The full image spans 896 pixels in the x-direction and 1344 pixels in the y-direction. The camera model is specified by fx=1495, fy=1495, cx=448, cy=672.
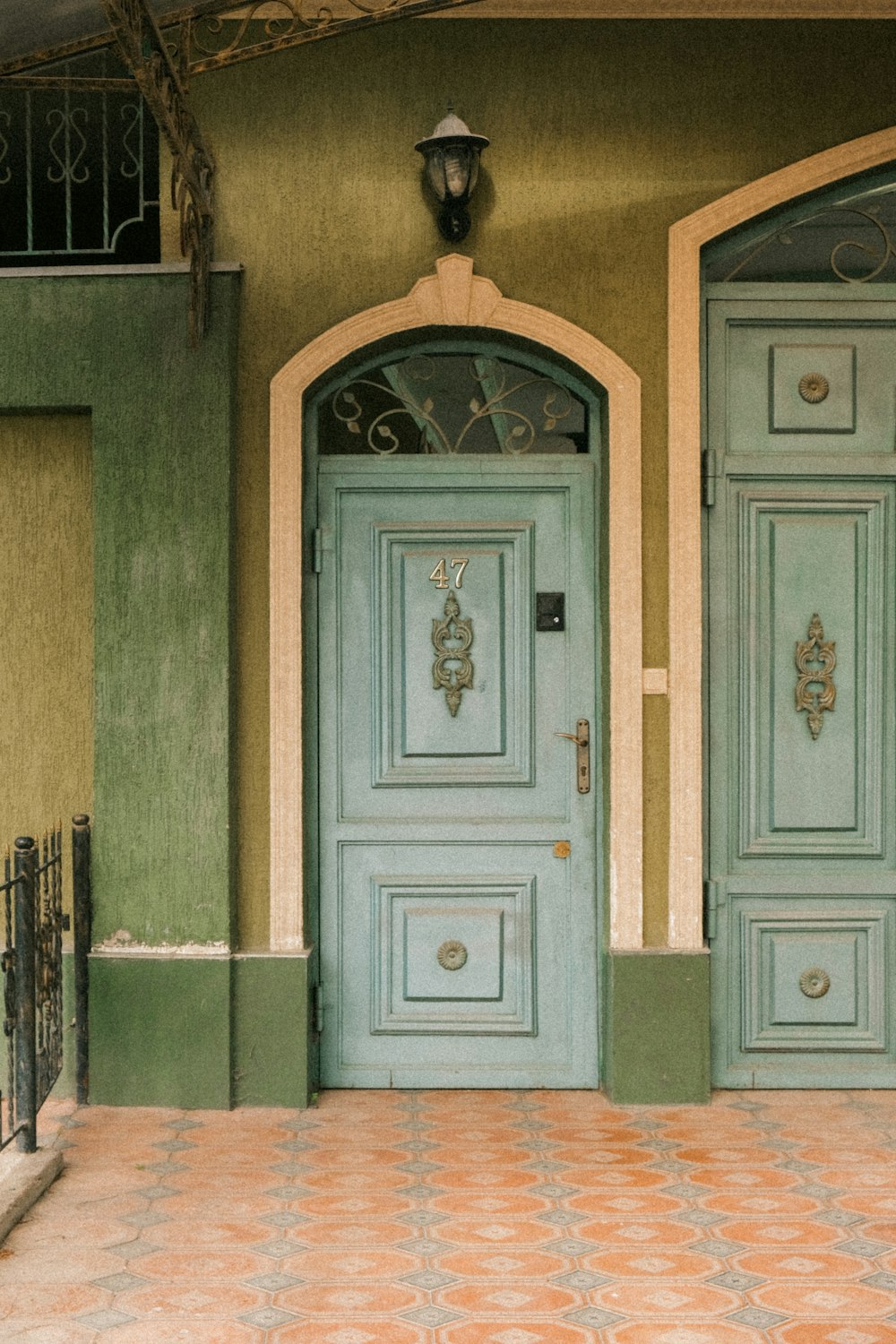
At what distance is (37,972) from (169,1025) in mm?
686

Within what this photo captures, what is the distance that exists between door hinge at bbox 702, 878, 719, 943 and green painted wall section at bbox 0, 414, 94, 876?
236 cm

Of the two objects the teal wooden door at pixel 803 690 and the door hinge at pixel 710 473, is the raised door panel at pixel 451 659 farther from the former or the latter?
the teal wooden door at pixel 803 690

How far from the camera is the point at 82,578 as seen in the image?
5.70m

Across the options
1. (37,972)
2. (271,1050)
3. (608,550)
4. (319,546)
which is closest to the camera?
(37,972)

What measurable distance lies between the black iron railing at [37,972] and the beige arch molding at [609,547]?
2.32 feet

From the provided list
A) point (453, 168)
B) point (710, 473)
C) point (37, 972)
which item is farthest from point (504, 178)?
point (37, 972)

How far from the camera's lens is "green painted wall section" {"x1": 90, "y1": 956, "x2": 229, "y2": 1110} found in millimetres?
5410

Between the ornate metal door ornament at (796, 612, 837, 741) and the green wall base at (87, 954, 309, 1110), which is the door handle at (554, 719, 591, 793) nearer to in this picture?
the ornate metal door ornament at (796, 612, 837, 741)

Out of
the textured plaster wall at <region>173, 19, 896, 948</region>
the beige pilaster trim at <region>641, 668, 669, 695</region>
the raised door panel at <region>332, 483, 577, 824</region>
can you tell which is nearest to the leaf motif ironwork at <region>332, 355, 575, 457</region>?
the raised door panel at <region>332, 483, 577, 824</region>

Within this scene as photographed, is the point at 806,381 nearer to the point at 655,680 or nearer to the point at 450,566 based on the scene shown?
the point at 655,680

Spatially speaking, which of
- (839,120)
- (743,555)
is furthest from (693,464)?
(839,120)

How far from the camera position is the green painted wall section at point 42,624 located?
18.7 feet

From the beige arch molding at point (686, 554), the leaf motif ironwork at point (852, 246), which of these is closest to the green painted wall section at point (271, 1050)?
the beige arch molding at point (686, 554)

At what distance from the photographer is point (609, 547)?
18.2 feet
